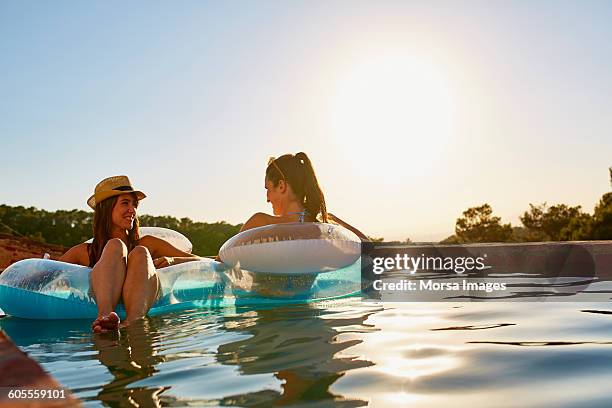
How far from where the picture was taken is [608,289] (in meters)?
4.50

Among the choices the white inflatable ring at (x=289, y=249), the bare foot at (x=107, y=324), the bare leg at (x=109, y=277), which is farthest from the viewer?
the white inflatable ring at (x=289, y=249)

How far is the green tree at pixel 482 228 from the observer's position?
14.7 metres

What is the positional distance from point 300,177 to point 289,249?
629 millimetres

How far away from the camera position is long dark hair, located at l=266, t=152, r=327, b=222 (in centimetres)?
424

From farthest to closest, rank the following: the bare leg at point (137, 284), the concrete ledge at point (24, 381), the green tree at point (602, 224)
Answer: the green tree at point (602, 224), the bare leg at point (137, 284), the concrete ledge at point (24, 381)

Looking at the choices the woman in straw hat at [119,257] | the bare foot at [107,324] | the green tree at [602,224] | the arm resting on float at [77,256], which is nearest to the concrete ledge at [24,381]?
the bare foot at [107,324]

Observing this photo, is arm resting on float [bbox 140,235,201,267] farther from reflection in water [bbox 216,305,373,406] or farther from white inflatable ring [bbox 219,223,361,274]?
reflection in water [bbox 216,305,373,406]

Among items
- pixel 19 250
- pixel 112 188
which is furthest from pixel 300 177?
pixel 19 250

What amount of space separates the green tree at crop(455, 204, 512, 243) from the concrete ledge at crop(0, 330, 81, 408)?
13506 mm

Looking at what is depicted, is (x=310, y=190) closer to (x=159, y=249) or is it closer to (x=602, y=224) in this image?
(x=159, y=249)

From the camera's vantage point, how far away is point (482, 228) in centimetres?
1495

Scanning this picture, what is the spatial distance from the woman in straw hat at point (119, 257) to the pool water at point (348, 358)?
0.46 ft

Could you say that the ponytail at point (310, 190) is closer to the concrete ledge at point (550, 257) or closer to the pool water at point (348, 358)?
the pool water at point (348, 358)

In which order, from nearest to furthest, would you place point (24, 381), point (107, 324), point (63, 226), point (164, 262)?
Answer: point (24, 381) → point (107, 324) → point (164, 262) → point (63, 226)
